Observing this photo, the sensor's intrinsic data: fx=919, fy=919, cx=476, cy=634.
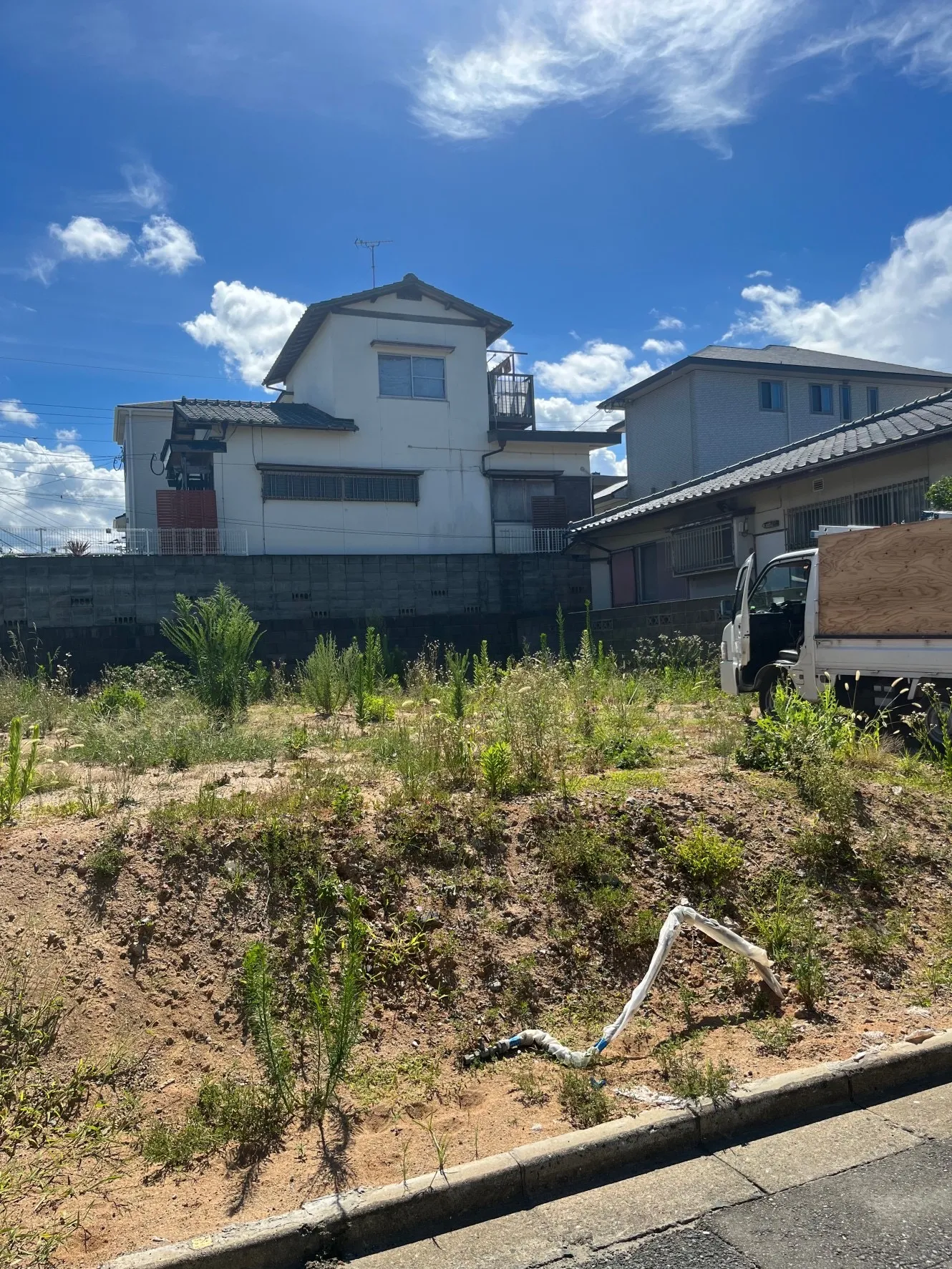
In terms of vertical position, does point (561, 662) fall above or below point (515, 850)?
above

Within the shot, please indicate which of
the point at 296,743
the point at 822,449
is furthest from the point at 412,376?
the point at 296,743

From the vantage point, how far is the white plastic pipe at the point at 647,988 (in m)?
3.67

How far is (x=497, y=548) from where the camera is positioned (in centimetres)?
2403

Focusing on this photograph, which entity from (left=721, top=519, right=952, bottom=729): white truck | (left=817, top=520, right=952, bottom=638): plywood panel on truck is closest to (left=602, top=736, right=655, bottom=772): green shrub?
(left=721, top=519, right=952, bottom=729): white truck

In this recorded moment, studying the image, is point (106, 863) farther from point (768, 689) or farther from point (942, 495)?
point (942, 495)

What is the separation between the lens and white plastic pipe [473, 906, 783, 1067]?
367cm

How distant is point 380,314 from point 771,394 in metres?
10.3

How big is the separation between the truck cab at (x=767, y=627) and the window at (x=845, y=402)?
1618 centimetres

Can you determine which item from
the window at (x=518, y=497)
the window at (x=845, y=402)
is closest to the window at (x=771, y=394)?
the window at (x=845, y=402)

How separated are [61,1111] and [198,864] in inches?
50.1

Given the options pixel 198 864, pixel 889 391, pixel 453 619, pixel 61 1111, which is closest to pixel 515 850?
pixel 198 864

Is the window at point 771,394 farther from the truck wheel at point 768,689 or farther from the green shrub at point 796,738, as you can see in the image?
the green shrub at point 796,738

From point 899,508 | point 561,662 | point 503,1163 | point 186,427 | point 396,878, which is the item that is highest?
point 186,427

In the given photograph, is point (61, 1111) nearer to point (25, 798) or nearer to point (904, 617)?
point (25, 798)
